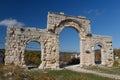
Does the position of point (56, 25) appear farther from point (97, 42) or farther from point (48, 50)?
point (97, 42)

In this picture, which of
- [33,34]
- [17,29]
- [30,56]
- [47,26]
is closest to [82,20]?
[47,26]

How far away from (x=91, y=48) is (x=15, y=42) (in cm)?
969

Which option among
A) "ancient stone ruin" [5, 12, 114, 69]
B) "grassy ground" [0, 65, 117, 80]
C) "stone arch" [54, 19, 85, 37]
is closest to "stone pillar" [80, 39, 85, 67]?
"ancient stone ruin" [5, 12, 114, 69]

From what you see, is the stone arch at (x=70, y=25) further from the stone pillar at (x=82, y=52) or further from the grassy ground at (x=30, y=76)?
the grassy ground at (x=30, y=76)

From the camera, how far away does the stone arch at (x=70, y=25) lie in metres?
21.9

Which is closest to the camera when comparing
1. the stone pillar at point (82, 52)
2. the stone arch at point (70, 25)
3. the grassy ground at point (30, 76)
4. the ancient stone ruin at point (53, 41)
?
the grassy ground at point (30, 76)

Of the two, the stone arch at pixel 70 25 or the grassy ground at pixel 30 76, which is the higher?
the stone arch at pixel 70 25

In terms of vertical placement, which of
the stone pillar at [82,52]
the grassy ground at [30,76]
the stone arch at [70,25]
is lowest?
the grassy ground at [30,76]

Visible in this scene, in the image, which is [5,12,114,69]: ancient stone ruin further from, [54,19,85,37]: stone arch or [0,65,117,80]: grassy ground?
[0,65,117,80]: grassy ground

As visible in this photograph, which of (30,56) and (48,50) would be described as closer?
(48,50)

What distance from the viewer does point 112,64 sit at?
25.3 metres

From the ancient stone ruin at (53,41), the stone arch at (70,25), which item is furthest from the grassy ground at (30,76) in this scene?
the stone arch at (70,25)

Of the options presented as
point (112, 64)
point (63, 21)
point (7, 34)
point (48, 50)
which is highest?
point (63, 21)

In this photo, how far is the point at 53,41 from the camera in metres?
21.3
